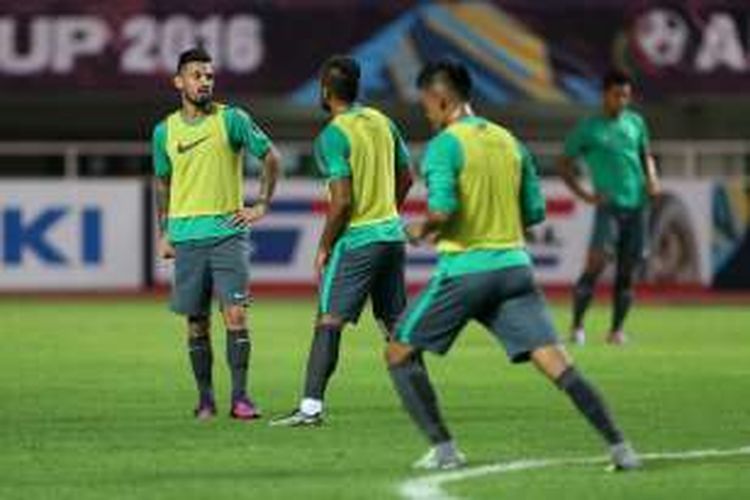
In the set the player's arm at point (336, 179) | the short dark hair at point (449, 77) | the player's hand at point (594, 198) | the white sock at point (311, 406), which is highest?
the short dark hair at point (449, 77)

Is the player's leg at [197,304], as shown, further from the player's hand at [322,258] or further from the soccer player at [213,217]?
the player's hand at [322,258]

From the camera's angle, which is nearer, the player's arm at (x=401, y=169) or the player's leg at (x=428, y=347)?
the player's leg at (x=428, y=347)

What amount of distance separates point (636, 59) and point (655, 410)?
18720mm

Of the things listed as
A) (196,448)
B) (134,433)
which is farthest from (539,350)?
(134,433)

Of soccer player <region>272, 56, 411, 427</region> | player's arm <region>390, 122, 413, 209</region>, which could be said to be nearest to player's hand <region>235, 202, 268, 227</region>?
soccer player <region>272, 56, 411, 427</region>

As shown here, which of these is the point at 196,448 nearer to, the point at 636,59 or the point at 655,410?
the point at 655,410

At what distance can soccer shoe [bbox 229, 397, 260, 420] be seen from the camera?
1424 centimetres

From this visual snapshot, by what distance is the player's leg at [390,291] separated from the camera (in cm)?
1392

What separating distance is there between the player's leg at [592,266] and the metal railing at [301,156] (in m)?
10.3

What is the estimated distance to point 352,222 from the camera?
1374 cm

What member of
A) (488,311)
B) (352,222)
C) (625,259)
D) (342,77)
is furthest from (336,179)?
(625,259)

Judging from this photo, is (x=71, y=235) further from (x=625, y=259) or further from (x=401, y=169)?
(x=401, y=169)

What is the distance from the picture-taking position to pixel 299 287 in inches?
1169

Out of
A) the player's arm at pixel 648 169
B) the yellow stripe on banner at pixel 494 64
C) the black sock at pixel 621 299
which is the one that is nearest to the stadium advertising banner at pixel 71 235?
the yellow stripe on banner at pixel 494 64
